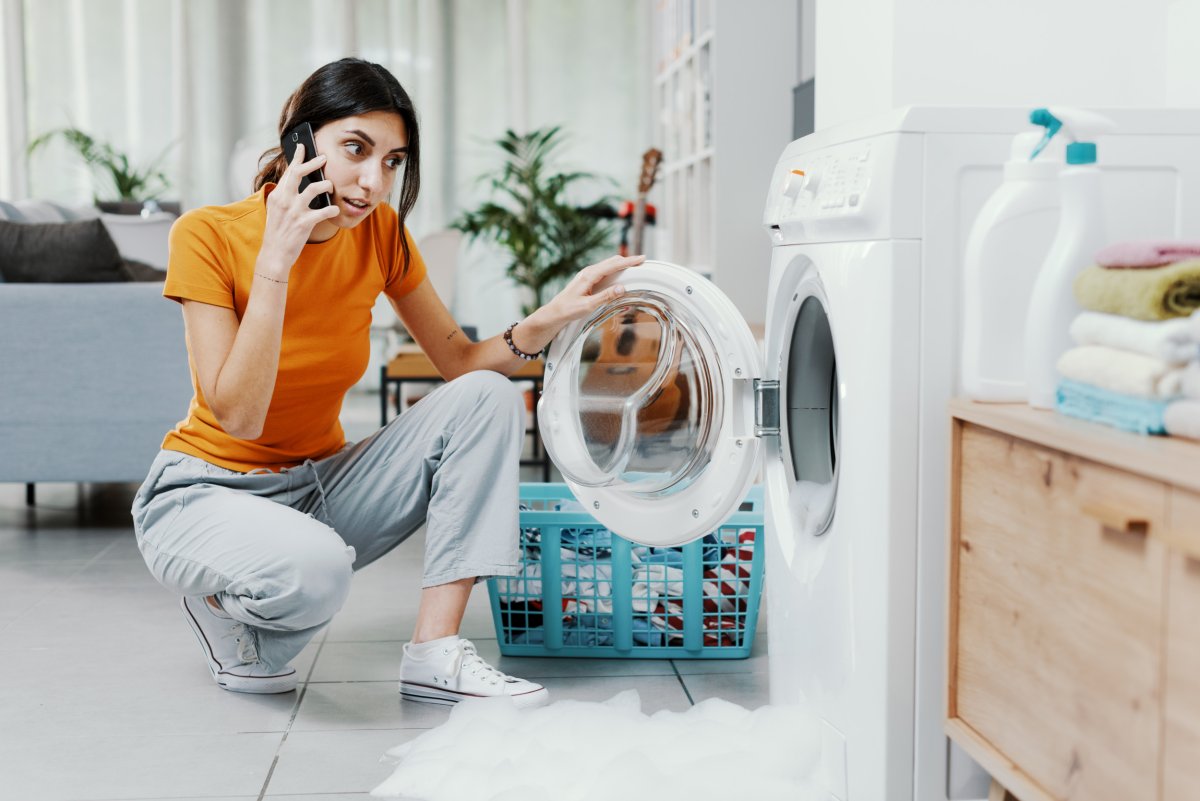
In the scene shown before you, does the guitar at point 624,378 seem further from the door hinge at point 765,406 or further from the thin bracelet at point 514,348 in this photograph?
the door hinge at point 765,406

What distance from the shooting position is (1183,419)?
0.92 metres

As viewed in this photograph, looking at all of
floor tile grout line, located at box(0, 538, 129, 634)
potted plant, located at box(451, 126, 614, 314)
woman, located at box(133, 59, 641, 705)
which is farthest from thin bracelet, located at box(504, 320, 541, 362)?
potted plant, located at box(451, 126, 614, 314)

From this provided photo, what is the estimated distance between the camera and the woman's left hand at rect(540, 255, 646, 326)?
1.69 m

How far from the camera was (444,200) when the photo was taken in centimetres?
677

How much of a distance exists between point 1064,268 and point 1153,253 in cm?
13

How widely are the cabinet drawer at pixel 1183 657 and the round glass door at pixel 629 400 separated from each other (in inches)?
37.0

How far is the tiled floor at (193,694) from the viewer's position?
5.03 ft

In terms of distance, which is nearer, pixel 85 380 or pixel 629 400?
pixel 629 400

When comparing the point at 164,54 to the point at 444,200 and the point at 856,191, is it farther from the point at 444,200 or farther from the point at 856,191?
the point at 856,191

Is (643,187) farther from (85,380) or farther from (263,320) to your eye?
(263,320)

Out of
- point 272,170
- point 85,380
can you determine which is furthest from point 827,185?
point 85,380

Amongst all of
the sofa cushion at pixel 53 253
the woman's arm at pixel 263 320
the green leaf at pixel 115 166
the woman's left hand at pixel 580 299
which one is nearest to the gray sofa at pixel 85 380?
the sofa cushion at pixel 53 253

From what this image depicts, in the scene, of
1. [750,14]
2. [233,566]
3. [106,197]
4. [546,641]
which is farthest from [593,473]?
[106,197]

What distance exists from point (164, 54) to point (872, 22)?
19.1 ft
